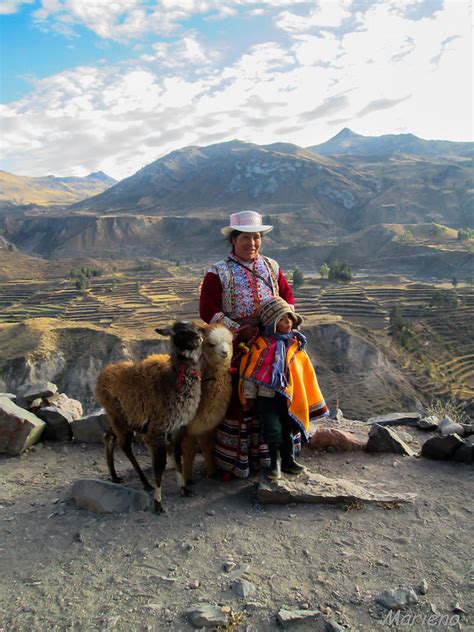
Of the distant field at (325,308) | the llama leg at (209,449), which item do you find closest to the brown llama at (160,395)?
the llama leg at (209,449)

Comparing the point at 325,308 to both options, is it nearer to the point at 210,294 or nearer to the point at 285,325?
the point at 210,294

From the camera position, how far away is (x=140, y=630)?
286 centimetres

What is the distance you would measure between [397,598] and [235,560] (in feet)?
4.02

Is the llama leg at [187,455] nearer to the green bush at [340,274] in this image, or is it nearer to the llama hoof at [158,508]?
the llama hoof at [158,508]

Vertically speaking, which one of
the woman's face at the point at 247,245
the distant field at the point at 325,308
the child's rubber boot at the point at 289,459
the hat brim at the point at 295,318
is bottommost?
the distant field at the point at 325,308

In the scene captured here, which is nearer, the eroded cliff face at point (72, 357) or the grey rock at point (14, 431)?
the grey rock at point (14, 431)

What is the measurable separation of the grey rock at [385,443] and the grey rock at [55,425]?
4.27 meters

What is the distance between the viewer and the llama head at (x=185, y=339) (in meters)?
4.21

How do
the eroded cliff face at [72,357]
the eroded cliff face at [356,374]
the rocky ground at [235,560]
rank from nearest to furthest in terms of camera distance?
the rocky ground at [235,560]
the eroded cliff face at [72,357]
the eroded cliff face at [356,374]

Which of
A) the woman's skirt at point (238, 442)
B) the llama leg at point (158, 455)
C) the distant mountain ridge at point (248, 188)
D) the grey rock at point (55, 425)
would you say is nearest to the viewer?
the llama leg at point (158, 455)

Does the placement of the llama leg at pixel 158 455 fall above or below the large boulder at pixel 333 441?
above

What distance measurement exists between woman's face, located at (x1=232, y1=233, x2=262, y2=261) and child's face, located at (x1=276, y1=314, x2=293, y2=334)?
85 cm

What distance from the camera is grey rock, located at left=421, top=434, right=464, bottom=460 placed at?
17.9 ft

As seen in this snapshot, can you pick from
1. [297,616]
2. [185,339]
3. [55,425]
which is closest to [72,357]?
[55,425]
